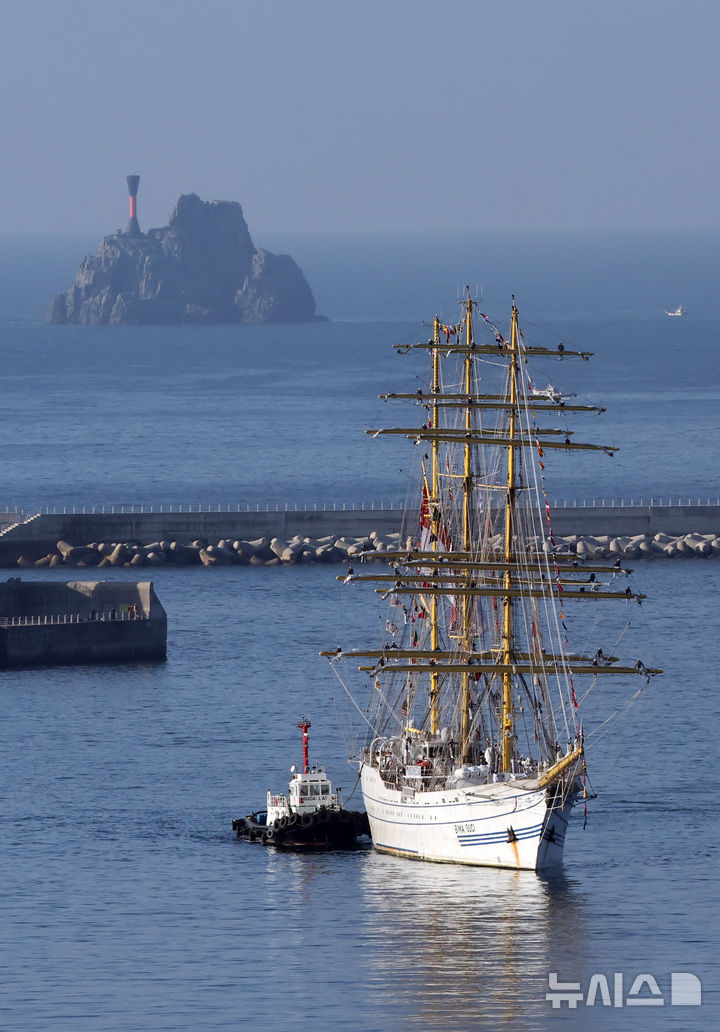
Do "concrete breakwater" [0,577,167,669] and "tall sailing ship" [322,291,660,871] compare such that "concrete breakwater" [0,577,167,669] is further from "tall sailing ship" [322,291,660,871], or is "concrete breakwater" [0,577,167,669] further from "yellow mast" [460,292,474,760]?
"yellow mast" [460,292,474,760]

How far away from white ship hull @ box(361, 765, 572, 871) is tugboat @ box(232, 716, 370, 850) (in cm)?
132

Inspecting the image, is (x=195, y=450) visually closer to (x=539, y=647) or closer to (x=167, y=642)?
(x=167, y=642)

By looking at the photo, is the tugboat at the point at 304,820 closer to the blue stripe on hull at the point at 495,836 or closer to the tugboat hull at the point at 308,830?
the tugboat hull at the point at 308,830

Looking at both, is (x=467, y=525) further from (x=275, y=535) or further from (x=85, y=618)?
(x=275, y=535)

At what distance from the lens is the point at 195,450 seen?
17775 centimetres

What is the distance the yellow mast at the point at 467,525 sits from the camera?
226 feet

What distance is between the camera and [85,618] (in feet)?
315

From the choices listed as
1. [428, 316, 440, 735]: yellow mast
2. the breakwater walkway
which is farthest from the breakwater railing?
[428, 316, 440, 735]: yellow mast

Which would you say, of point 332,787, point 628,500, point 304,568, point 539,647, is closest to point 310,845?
point 332,787

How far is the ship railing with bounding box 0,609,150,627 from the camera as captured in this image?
94.1 m

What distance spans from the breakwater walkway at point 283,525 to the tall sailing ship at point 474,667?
45.6 m

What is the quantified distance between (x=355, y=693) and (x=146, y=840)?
19.7 meters

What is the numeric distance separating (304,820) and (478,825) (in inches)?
208

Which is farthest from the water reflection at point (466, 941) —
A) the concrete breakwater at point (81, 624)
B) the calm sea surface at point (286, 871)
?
the concrete breakwater at point (81, 624)
